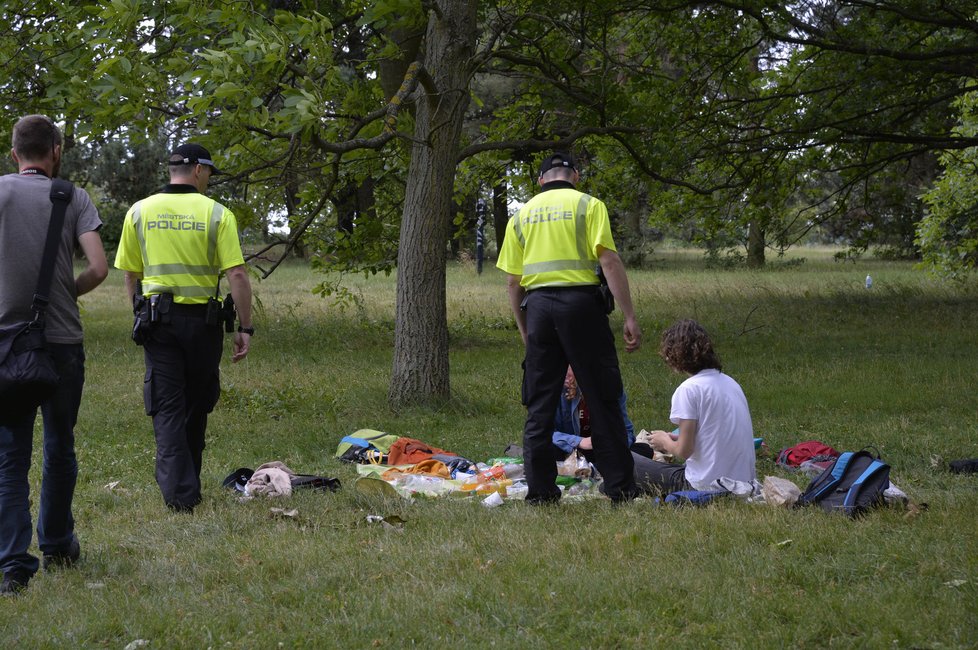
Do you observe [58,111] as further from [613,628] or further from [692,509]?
[613,628]

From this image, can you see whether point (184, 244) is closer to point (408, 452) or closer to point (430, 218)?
point (408, 452)

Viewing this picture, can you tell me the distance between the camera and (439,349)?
413 inches

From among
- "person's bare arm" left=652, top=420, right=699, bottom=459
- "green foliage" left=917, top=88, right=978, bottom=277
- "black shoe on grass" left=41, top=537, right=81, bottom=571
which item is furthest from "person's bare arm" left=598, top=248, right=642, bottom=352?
"green foliage" left=917, top=88, right=978, bottom=277

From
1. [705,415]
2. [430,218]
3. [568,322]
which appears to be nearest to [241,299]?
[568,322]

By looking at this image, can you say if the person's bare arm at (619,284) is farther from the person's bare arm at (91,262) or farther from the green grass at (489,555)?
the person's bare arm at (91,262)

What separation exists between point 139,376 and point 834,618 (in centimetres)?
1039

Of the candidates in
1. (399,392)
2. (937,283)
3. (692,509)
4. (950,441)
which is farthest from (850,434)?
Answer: (937,283)

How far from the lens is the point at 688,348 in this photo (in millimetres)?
6098

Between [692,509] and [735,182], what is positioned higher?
[735,182]

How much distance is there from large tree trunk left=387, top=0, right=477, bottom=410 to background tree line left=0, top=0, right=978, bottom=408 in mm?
19

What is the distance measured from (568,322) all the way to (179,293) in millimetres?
2257

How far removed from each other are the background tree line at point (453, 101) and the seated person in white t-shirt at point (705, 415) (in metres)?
3.06

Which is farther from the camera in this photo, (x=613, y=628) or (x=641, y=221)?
(x=641, y=221)

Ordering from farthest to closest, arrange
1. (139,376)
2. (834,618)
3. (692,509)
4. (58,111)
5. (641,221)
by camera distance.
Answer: (641,221)
(139,376)
(58,111)
(692,509)
(834,618)
